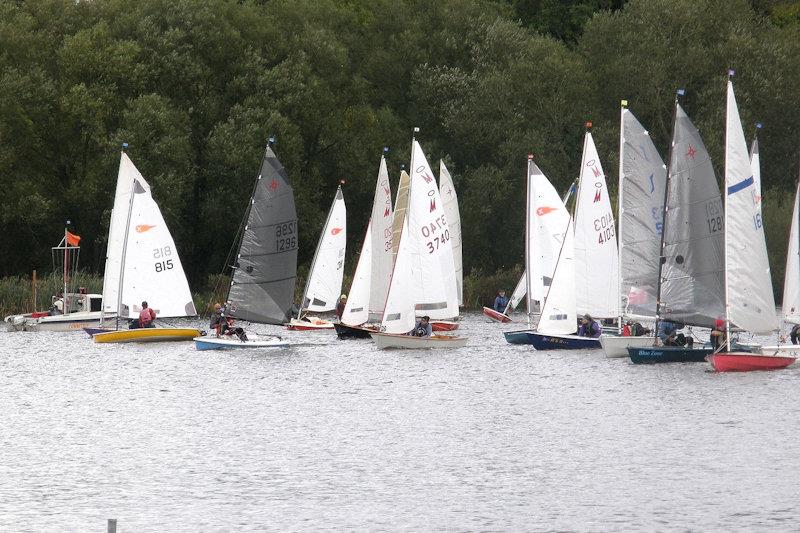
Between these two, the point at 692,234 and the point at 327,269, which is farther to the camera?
the point at 327,269

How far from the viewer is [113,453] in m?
31.7

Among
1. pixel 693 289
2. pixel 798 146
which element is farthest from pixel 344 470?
pixel 798 146

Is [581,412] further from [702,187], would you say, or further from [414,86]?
[414,86]

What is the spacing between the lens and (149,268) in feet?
184

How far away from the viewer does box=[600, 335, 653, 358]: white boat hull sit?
48.9 metres

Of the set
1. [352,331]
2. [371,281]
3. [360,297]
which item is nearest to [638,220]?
[360,297]

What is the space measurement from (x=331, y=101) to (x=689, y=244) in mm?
40350

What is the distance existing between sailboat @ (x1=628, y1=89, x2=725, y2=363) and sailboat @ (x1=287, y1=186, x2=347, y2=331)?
74.1 ft

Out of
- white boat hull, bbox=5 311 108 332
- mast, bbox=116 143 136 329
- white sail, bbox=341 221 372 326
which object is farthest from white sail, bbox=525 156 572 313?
white boat hull, bbox=5 311 108 332

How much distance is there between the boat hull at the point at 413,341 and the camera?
5144cm

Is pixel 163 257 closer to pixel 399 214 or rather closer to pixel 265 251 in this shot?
Answer: pixel 265 251

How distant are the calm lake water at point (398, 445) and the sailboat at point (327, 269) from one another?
13.4 metres

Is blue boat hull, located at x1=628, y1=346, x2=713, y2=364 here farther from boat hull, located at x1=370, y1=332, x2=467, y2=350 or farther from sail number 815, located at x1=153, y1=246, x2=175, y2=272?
sail number 815, located at x1=153, y1=246, x2=175, y2=272

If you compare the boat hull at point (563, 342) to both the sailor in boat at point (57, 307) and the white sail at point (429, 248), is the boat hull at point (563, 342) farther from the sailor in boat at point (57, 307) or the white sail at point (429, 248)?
the sailor in boat at point (57, 307)
